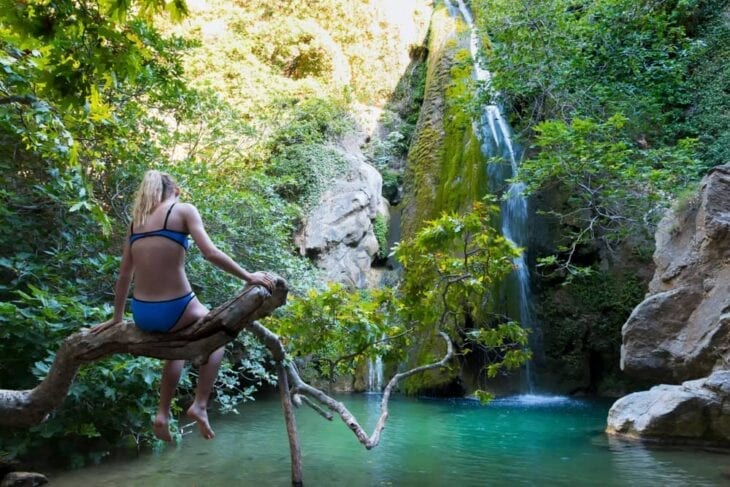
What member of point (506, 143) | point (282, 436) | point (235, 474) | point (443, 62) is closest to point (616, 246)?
point (506, 143)

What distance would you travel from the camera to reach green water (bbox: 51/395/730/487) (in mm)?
6016

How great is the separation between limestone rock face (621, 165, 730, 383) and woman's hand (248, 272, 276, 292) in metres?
7.46

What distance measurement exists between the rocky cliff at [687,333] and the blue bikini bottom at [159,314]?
22.8 feet

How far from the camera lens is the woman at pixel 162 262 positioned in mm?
3324

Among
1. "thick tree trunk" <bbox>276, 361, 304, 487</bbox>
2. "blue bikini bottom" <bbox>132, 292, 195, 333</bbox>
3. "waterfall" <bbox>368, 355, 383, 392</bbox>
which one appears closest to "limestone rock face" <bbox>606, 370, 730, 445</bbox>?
"thick tree trunk" <bbox>276, 361, 304, 487</bbox>

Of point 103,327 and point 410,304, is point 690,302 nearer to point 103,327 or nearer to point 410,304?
point 410,304

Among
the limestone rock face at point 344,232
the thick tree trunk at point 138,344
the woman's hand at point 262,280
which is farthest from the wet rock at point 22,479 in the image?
the limestone rock face at point 344,232

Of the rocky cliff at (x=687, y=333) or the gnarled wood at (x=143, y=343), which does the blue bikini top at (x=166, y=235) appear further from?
the rocky cliff at (x=687, y=333)

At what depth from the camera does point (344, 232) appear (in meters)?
16.4

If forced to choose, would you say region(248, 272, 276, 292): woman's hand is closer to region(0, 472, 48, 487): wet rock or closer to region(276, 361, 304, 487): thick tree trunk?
region(276, 361, 304, 487): thick tree trunk

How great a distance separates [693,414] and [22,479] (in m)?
7.65

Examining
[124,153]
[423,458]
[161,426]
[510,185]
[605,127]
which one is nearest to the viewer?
[161,426]

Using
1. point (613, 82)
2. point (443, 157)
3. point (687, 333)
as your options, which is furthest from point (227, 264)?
point (443, 157)

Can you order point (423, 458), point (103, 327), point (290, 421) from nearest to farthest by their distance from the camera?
1. point (103, 327)
2. point (290, 421)
3. point (423, 458)
